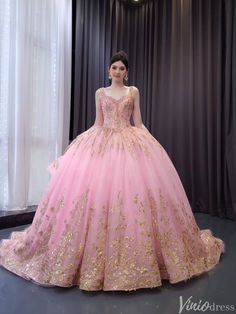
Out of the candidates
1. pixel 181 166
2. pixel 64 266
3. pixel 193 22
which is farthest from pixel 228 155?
pixel 64 266

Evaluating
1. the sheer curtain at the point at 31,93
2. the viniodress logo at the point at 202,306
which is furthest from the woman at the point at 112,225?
the sheer curtain at the point at 31,93

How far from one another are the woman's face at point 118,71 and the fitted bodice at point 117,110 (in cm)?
13

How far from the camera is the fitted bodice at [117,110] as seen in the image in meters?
2.03

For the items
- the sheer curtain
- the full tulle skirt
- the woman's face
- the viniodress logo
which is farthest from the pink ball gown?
the sheer curtain

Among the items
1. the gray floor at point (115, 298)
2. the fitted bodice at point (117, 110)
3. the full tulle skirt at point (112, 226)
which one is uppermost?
the fitted bodice at point (117, 110)

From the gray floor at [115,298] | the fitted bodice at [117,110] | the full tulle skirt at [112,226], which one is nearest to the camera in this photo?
the gray floor at [115,298]

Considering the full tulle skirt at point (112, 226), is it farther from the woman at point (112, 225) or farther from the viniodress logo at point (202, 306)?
the viniodress logo at point (202, 306)

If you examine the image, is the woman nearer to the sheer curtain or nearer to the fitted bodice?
the fitted bodice

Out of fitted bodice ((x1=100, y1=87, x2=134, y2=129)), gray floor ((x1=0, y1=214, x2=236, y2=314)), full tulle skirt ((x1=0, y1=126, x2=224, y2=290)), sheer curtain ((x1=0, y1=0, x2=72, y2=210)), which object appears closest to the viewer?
gray floor ((x1=0, y1=214, x2=236, y2=314))

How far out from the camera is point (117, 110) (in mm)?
2027

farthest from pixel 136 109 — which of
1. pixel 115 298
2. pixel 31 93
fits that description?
pixel 31 93

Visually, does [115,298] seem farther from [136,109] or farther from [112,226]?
[136,109]

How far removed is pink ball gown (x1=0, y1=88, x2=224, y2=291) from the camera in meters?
1.49

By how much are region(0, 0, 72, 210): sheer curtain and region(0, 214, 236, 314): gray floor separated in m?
1.42
